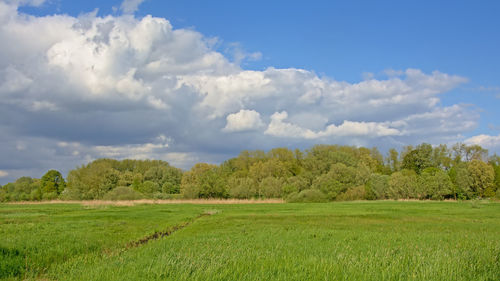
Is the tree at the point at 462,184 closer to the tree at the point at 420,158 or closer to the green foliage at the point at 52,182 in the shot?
the tree at the point at 420,158

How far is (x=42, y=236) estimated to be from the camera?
2003 cm

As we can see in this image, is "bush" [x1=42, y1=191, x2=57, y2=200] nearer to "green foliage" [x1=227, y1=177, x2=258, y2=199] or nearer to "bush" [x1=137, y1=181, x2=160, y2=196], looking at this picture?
"bush" [x1=137, y1=181, x2=160, y2=196]

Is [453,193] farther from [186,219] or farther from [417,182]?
[186,219]

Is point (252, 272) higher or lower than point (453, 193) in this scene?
higher

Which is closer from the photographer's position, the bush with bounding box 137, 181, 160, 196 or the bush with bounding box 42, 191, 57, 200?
the bush with bounding box 137, 181, 160, 196

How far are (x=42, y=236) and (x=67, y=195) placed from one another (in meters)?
94.8

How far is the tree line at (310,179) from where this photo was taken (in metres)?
91.9

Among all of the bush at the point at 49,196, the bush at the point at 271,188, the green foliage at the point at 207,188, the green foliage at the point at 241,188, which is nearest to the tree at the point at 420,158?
the bush at the point at 271,188

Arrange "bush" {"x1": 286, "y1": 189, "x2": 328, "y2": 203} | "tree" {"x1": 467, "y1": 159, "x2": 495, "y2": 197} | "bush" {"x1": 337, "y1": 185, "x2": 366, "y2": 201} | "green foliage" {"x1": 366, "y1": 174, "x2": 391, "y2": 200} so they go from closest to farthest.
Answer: "bush" {"x1": 286, "y1": 189, "x2": 328, "y2": 203} < "green foliage" {"x1": 366, "y1": 174, "x2": 391, "y2": 200} < "bush" {"x1": 337, "y1": 185, "x2": 366, "y2": 201} < "tree" {"x1": 467, "y1": 159, "x2": 495, "y2": 197}

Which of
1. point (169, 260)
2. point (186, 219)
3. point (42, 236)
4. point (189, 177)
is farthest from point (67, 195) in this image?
point (169, 260)

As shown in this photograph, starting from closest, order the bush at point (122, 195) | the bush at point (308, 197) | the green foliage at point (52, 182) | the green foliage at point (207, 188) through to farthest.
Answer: the bush at point (308, 197), the bush at point (122, 195), the green foliage at point (207, 188), the green foliage at point (52, 182)

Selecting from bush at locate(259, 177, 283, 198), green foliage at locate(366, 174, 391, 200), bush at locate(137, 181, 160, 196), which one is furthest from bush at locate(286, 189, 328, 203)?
bush at locate(137, 181, 160, 196)

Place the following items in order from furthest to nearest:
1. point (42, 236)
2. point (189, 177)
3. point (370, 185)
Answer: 1. point (189, 177)
2. point (370, 185)
3. point (42, 236)

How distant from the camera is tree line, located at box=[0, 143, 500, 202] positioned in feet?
302
